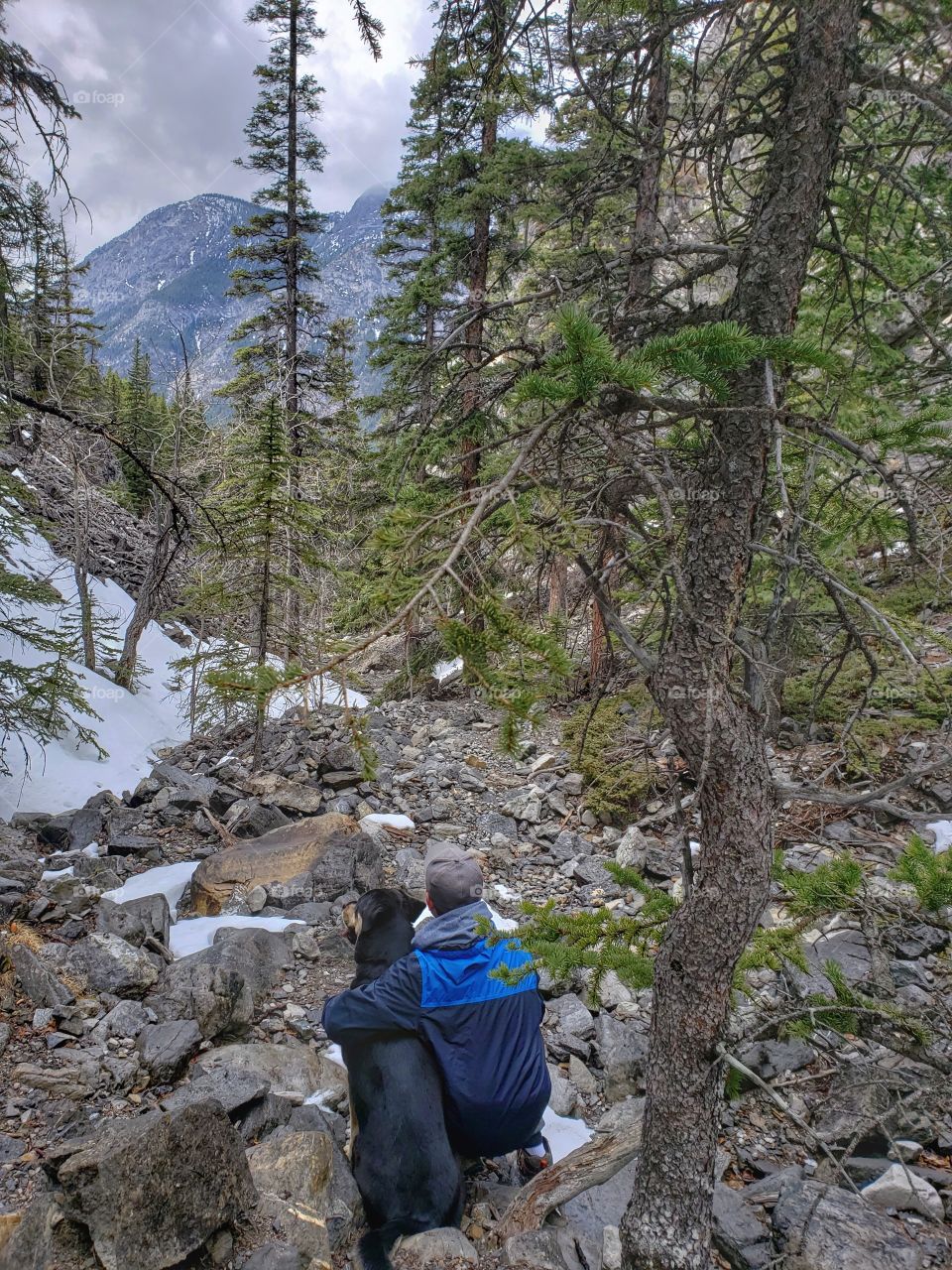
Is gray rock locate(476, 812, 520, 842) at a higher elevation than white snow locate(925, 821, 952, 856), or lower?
lower

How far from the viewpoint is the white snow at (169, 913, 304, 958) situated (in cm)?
616

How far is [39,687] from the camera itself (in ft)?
24.0

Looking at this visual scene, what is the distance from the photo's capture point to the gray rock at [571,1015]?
17.0 feet

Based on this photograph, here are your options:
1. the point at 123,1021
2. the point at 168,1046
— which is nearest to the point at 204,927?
the point at 123,1021

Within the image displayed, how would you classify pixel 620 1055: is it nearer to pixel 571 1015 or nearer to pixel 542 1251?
pixel 571 1015

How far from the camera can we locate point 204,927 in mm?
6531

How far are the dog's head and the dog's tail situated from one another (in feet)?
4.73

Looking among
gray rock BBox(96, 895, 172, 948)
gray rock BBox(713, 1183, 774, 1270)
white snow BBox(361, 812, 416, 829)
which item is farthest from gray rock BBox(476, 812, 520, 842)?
gray rock BBox(713, 1183, 774, 1270)

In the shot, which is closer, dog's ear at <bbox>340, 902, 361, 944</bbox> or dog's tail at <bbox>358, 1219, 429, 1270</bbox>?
dog's tail at <bbox>358, 1219, 429, 1270</bbox>

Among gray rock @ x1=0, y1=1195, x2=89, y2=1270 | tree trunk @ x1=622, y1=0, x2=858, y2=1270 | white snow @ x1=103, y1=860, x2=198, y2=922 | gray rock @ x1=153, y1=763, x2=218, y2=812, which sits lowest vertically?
white snow @ x1=103, y1=860, x2=198, y2=922

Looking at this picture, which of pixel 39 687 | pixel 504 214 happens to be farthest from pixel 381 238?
pixel 39 687

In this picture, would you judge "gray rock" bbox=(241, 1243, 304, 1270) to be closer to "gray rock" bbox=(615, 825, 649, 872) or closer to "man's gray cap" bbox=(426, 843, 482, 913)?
"man's gray cap" bbox=(426, 843, 482, 913)

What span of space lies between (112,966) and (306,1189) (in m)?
A: 2.62

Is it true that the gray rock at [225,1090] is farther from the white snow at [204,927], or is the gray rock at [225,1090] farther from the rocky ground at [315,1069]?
the white snow at [204,927]
